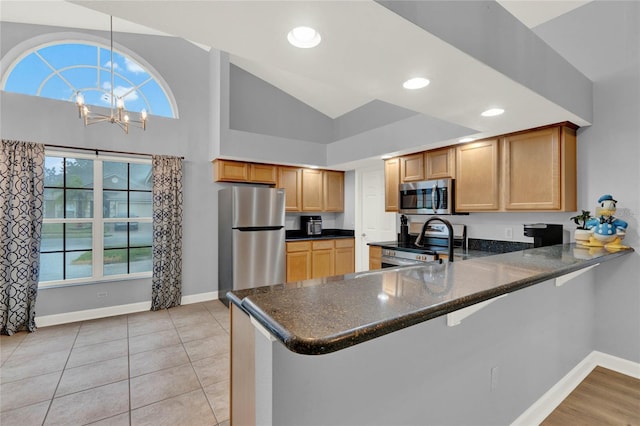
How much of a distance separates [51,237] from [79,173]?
0.85 meters

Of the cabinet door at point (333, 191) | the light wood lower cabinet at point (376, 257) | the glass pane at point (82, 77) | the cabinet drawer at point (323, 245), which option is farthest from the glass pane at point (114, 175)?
the light wood lower cabinet at point (376, 257)

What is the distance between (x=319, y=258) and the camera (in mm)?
5000

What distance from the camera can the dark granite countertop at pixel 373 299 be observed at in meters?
0.74

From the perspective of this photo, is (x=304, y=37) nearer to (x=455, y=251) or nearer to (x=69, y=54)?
(x=455, y=251)

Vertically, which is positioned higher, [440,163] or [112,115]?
[112,115]

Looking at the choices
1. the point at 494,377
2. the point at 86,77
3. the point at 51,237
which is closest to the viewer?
the point at 494,377

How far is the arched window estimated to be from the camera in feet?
11.8

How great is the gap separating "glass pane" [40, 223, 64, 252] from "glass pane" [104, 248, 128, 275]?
505 millimetres

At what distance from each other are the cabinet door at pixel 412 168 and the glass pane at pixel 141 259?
374cm

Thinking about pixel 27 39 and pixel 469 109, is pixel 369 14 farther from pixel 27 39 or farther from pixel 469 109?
pixel 27 39

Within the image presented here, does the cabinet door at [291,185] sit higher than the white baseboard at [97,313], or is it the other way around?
the cabinet door at [291,185]

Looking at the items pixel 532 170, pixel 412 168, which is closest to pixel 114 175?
pixel 412 168

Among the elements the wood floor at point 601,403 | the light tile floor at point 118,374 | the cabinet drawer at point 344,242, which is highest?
the cabinet drawer at point 344,242

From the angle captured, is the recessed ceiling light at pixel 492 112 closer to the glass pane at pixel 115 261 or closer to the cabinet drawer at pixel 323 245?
the cabinet drawer at pixel 323 245
